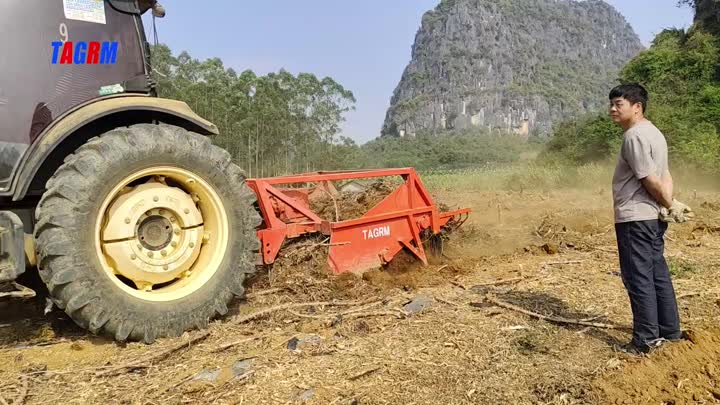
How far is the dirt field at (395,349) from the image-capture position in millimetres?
2725

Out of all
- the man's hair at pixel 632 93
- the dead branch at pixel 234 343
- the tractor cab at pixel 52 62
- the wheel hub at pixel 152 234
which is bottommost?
the dead branch at pixel 234 343

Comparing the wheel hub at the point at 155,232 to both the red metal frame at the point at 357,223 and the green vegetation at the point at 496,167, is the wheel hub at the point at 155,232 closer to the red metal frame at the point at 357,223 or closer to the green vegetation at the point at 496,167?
the red metal frame at the point at 357,223

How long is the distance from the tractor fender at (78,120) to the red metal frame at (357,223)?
1.08 meters

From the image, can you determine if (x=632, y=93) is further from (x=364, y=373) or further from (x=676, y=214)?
(x=364, y=373)

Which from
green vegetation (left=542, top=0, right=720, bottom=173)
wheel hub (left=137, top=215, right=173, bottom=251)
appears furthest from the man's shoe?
green vegetation (left=542, top=0, right=720, bottom=173)

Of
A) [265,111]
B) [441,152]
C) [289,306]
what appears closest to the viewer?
[289,306]

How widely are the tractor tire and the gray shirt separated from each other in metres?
2.32

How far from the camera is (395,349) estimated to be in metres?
3.30

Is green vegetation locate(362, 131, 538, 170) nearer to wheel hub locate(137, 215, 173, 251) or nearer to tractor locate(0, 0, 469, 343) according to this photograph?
tractor locate(0, 0, 469, 343)

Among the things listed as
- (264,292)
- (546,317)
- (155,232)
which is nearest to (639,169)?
(546,317)

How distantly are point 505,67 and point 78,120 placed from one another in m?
167

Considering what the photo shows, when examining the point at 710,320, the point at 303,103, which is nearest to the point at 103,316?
the point at 710,320

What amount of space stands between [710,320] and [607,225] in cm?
469

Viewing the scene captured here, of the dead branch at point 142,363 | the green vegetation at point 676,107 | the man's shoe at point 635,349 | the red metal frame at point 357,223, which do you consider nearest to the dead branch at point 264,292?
the red metal frame at point 357,223
